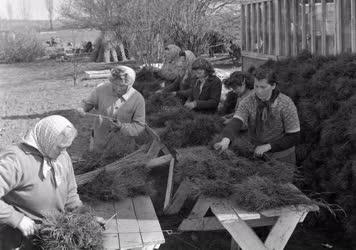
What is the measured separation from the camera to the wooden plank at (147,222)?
136 inches

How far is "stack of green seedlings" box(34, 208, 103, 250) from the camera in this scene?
124 inches

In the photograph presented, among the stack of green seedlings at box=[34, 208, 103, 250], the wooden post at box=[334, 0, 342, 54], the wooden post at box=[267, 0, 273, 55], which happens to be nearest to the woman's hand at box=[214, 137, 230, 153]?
the stack of green seedlings at box=[34, 208, 103, 250]

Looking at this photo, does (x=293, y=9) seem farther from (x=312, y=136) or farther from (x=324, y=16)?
(x=312, y=136)

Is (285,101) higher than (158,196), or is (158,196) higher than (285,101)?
(285,101)

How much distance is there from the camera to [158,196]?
603 cm

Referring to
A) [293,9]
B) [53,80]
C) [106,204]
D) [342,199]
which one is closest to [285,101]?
[342,199]

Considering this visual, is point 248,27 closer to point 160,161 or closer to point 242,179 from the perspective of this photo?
point 160,161

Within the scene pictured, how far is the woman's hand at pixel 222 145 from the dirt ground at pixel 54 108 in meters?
0.89

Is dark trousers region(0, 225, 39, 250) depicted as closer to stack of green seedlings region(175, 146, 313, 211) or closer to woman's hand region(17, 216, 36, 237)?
woman's hand region(17, 216, 36, 237)

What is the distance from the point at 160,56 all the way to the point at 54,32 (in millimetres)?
40152

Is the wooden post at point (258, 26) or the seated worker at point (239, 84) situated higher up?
the wooden post at point (258, 26)

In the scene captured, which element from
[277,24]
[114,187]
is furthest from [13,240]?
[277,24]

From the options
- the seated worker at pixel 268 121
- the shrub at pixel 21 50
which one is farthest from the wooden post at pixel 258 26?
the shrub at pixel 21 50

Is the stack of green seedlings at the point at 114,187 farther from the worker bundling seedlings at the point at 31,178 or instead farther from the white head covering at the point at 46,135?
the white head covering at the point at 46,135
